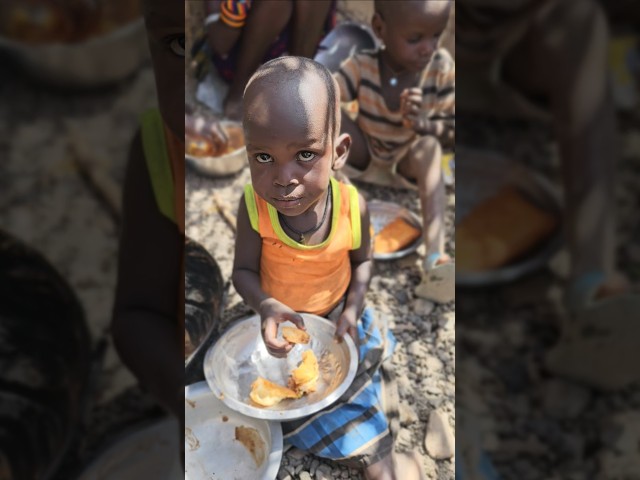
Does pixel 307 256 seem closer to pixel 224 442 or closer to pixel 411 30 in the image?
pixel 224 442

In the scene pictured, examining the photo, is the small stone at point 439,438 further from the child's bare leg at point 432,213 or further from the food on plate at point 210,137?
the food on plate at point 210,137

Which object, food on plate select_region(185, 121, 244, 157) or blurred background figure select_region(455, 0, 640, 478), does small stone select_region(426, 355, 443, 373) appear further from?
blurred background figure select_region(455, 0, 640, 478)

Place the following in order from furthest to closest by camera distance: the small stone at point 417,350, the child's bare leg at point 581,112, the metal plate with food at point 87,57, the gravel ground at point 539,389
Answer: the gravel ground at point 539,389 → the metal plate with food at point 87,57 → the child's bare leg at point 581,112 → the small stone at point 417,350

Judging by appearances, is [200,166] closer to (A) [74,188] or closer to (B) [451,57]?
(B) [451,57]

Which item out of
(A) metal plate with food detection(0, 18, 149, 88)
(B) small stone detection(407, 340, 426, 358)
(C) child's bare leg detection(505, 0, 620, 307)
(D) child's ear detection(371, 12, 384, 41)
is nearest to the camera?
(B) small stone detection(407, 340, 426, 358)

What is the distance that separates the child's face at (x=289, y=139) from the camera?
0.72 metres

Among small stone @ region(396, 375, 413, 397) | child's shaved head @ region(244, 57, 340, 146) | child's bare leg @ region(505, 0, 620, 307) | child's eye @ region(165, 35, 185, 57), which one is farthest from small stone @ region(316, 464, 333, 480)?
child's bare leg @ region(505, 0, 620, 307)

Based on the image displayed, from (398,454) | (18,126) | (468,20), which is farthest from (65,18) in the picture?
(398,454)

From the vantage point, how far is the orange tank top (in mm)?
797

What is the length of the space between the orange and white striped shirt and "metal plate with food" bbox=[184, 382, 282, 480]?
35 cm

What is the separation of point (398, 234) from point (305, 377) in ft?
0.72

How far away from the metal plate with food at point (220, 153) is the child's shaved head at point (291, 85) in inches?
6.5

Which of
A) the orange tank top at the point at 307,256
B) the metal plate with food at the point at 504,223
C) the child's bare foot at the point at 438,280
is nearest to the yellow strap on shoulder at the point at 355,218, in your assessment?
the orange tank top at the point at 307,256

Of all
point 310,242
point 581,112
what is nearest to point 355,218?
point 310,242
